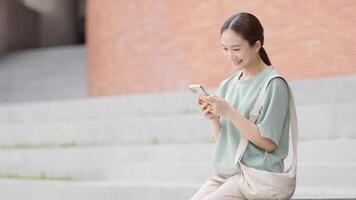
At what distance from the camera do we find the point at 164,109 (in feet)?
23.1

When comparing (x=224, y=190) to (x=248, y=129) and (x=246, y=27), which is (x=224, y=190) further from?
(x=246, y=27)

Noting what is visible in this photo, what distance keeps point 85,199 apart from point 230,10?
3.01 m

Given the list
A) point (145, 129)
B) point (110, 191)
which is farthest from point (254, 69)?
point (145, 129)

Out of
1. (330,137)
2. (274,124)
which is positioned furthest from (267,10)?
(274,124)

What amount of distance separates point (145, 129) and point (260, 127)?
3893mm

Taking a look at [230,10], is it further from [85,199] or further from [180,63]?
[85,199]

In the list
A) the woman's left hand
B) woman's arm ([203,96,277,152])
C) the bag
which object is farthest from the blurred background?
the woman's left hand

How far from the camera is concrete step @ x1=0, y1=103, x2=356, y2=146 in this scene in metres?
5.42

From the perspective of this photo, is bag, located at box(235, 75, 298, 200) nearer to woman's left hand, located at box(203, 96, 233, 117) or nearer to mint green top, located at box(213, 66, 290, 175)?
mint green top, located at box(213, 66, 290, 175)

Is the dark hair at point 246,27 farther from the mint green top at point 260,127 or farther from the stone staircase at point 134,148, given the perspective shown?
the stone staircase at point 134,148

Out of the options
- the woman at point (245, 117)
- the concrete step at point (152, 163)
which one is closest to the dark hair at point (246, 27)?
the woman at point (245, 117)

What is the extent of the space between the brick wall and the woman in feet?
13.0

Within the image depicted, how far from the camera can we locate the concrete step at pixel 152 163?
475 centimetres

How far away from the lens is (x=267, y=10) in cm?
731
